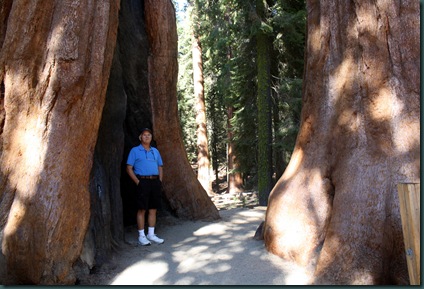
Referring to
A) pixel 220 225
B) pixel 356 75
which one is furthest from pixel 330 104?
pixel 220 225

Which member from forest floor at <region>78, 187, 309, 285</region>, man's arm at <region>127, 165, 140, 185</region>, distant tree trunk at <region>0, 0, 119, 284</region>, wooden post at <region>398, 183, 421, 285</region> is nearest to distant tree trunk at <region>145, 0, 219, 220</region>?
forest floor at <region>78, 187, 309, 285</region>

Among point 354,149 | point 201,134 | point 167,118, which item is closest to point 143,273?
point 354,149

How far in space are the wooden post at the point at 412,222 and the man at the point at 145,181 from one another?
14.5 ft

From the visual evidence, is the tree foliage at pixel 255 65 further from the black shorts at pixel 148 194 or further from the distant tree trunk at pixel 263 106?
the black shorts at pixel 148 194

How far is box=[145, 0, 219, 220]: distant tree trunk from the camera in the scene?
8.55m

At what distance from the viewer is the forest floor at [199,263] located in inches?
187

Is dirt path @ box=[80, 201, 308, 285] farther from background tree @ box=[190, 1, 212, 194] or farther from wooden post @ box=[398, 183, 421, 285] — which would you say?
background tree @ box=[190, 1, 212, 194]

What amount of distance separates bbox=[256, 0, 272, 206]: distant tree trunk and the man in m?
6.51

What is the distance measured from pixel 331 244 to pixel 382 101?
1.92 meters

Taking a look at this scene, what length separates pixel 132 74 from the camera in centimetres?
836

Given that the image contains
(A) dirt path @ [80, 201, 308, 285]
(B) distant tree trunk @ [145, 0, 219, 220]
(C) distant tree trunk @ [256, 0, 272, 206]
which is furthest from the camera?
(C) distant tree trunk @ [256, 0, 272, 206]

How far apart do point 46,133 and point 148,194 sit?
8.06ft

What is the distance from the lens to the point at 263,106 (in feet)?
41.4

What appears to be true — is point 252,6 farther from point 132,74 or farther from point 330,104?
point 330,104
